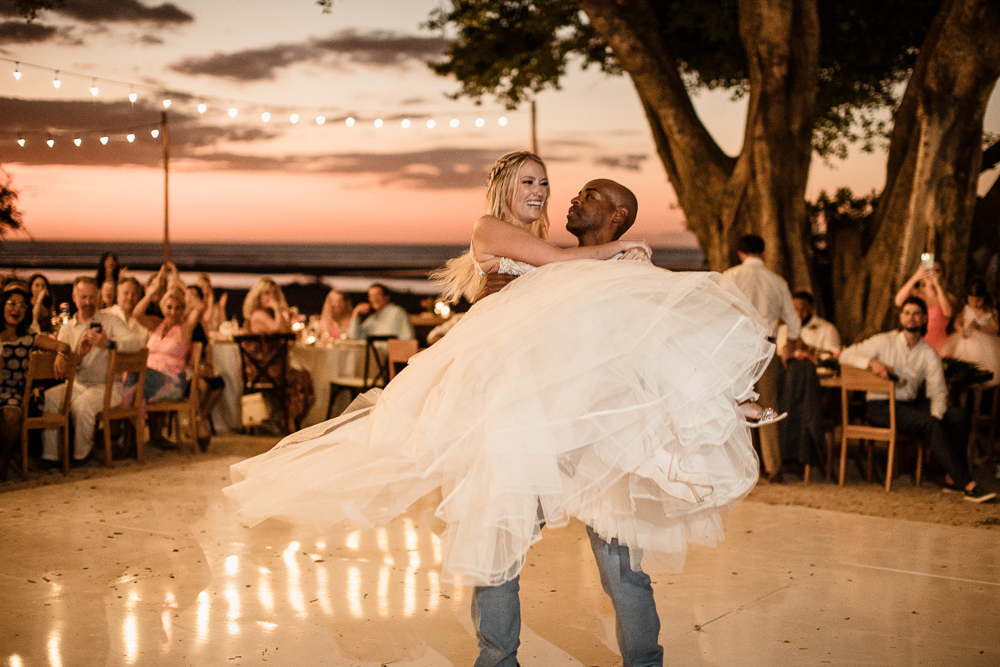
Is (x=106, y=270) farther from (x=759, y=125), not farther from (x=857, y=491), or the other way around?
(x=857, y=491)

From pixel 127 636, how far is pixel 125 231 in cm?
1683

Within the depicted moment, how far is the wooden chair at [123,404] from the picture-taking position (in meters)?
6.61

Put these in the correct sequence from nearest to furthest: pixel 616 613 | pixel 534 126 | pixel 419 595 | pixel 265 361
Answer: pixel 616 613 → pixel 419 595 → pixel 265 361 → pixel 534 126

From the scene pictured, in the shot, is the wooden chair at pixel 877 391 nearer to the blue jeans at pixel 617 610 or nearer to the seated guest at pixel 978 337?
the seated guest at pixel 978 337

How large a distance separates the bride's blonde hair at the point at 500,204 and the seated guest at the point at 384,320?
19.5 ft

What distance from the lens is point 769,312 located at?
649 cm

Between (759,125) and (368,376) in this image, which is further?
(759,125)

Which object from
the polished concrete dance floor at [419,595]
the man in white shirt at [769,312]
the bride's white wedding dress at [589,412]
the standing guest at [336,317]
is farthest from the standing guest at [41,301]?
the bride's white wedding dress at [589,412]

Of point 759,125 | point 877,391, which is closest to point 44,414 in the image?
point 877,391

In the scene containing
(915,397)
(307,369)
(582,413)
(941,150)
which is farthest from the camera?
(941,150)

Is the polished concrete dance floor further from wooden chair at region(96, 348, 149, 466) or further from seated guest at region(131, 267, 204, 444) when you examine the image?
seated guest at region(131, 267, 204, 444)

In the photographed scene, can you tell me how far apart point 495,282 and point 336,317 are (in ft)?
23.4

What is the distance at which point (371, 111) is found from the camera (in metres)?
14.0

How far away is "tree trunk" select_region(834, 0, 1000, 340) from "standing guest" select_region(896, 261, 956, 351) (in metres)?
0.55
